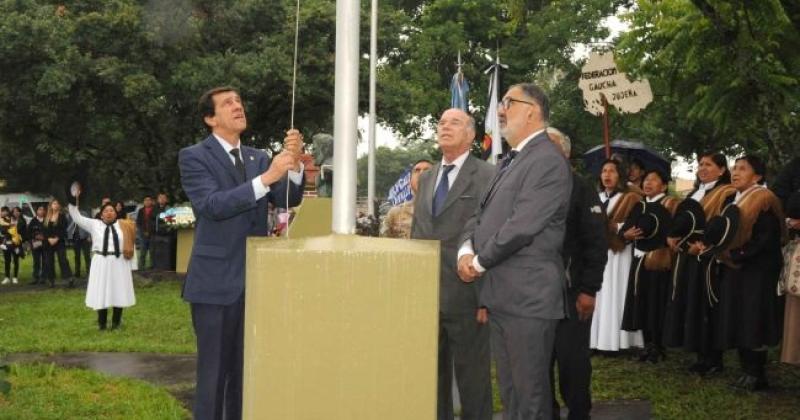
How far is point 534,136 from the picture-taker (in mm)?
4254

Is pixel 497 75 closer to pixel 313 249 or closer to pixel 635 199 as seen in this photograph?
pixel 635 199

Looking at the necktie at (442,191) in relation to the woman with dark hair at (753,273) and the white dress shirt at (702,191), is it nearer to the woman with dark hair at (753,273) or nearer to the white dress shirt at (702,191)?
the woman with dark hair at (753,273)

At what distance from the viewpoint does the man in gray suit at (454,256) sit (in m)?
4.94

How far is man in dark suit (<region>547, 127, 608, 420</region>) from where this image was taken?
17.0 feet

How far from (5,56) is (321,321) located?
777 inches

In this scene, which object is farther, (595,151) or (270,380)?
(595,151)

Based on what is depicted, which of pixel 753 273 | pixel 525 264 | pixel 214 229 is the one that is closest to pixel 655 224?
pixel 753 273

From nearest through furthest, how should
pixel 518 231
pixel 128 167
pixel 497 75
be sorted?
pixel 518 231, pixel 497 75, pixel 128 167

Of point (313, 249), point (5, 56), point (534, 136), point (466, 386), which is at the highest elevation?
point (5, 56)

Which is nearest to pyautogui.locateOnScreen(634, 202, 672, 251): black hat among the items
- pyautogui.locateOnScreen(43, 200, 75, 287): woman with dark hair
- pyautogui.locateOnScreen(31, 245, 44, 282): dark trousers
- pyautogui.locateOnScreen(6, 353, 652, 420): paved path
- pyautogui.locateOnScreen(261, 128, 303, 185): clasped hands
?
pyautogui.locateOnScreen(6, 353, 652, 420): paved path

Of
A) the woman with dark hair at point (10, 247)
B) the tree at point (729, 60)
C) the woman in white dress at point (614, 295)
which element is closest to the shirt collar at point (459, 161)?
the woman in white dress at point (614, 295)

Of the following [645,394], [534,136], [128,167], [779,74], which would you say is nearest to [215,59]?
[128,167]

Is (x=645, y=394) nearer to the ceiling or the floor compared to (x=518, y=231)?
nearer to the floor

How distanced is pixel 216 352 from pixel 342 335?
6.70 ft
